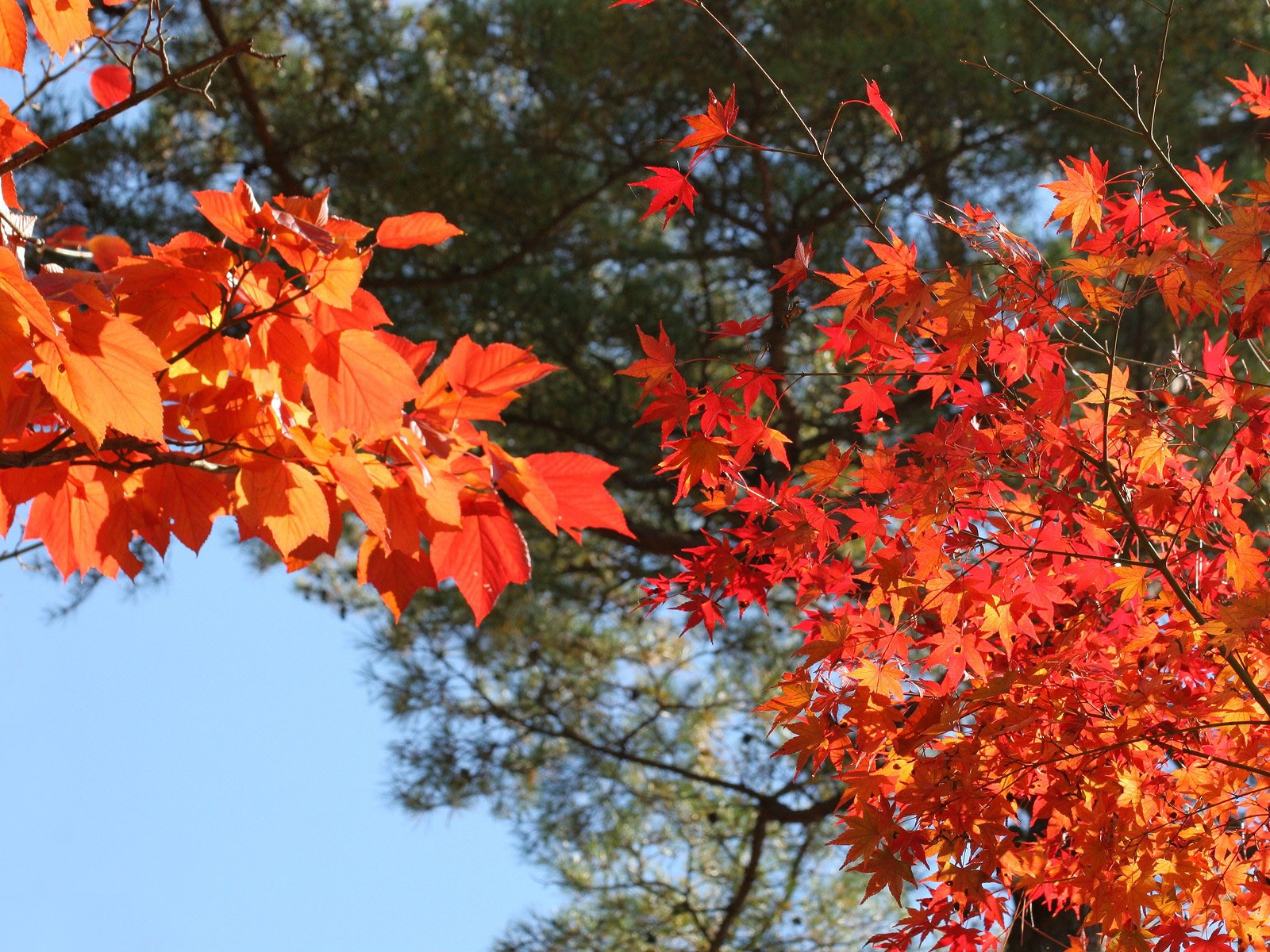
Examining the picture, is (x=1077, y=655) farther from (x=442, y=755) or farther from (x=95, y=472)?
(x=442, y=755)

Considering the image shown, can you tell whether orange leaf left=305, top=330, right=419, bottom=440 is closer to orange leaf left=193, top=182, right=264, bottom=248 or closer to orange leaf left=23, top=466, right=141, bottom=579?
orange leaf left=193, top=182, right=264, bottom=248

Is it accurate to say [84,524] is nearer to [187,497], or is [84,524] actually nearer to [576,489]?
[187,497]

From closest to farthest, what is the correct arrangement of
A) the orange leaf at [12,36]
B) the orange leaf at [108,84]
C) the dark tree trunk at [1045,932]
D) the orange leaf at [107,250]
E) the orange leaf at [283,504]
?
1. the orange leaf at [12,36]
2. the orange leaf at [283,504]
3. the orange leaf at [107,250]
4. the orange leaf at [108,84]
5. the dark tree trunk at [1045,932]

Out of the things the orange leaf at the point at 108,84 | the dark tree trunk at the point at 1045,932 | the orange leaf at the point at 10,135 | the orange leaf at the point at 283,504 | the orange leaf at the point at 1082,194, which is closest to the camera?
the orange leaf at the point at 283,504

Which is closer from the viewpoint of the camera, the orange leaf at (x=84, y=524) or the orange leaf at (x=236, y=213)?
the orange leaf at (x=236, y=213)

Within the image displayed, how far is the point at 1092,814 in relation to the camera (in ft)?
4.00

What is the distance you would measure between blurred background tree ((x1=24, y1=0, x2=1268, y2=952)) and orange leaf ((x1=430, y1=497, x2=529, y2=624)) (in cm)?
214

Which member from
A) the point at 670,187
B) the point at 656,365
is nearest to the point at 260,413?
the point at 656,365

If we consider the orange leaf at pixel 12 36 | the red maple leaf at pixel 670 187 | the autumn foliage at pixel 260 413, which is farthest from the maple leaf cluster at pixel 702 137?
the orange leaf at pixel 12 36

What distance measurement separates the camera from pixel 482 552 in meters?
0.93

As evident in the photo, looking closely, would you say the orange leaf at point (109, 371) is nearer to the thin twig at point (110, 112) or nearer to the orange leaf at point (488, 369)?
the thin twig at point (110, 112)

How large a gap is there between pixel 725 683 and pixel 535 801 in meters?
0.83

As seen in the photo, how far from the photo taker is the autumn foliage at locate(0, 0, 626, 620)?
0.76 meters

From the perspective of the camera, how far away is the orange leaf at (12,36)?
748mm
